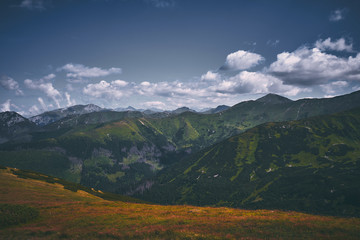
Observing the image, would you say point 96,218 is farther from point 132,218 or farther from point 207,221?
point 207,221

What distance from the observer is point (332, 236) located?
24.6 metres

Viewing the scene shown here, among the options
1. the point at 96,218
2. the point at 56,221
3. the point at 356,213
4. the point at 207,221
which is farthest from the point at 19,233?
the point at 356,213

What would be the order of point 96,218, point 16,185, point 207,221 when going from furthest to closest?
point 16,185 < point 96,218 < point 207,221

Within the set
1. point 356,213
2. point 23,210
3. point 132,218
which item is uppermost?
point 23,210

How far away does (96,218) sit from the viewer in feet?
115

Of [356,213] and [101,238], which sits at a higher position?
[101,238]

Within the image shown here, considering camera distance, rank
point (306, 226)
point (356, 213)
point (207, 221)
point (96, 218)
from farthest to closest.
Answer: point (356, 213), point (96, 218), point (207, 221), point (306, 226)

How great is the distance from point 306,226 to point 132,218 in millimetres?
28824

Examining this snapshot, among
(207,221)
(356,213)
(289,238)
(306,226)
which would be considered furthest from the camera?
(356,213)

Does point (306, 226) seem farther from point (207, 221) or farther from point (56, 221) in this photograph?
point (56, 221)

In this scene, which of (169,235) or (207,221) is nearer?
(169,235)

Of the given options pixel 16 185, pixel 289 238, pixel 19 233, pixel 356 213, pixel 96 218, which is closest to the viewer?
pixel 289 238

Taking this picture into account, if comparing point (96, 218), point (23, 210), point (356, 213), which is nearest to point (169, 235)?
point (96, 218)

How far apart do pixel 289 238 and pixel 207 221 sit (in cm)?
1233
